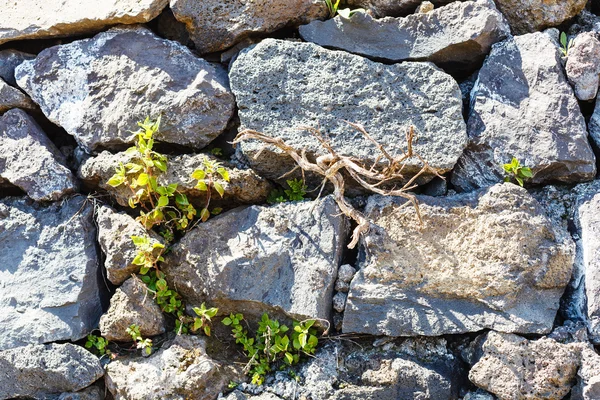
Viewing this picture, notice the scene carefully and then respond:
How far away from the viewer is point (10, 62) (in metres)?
3.60

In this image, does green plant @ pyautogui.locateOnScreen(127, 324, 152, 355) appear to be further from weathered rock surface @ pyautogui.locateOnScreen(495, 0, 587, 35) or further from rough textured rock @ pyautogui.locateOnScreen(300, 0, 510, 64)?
weathered rock surface @ pyautogui.locateOnScreen(495, 0, 587, 35)

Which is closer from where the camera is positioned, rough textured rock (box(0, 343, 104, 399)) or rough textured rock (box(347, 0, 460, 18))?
rough textured rock (box(0, 343, 104, 399))

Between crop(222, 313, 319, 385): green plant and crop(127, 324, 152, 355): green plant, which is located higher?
crop(127, 324, 152, 355): green plant

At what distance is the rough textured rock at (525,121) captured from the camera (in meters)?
3.21

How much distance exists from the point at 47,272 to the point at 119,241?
1.22 feet

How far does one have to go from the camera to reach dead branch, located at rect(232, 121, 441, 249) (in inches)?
121

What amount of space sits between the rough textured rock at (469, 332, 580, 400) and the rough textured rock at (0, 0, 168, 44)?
214 centimetres

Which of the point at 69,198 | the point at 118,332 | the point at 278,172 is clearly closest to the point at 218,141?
the point at 278,172

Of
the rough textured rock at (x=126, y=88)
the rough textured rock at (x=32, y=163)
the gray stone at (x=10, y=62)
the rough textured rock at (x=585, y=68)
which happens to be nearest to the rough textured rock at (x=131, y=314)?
the rough textured rock at (x=32, y=163)

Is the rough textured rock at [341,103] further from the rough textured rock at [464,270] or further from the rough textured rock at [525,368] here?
the rough textured rock at [525,368]

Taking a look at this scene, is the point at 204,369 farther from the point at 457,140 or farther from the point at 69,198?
the point at 457,140

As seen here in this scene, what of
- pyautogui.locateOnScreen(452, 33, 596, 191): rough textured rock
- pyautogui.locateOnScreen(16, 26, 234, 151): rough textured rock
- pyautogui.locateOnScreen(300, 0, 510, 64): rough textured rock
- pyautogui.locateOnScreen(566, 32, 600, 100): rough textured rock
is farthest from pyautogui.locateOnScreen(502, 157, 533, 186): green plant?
pyautogui.locateOnScreen(16, 26, 234, 151): rough textured rock

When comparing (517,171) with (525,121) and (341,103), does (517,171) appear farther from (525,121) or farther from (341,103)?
(341,103)

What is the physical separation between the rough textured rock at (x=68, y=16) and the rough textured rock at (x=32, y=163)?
1.46ft
